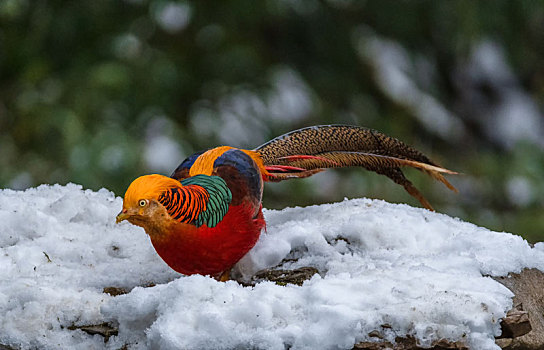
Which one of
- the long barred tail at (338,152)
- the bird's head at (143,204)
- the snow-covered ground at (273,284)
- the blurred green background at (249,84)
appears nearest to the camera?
the snow-covered ground at (273,284)

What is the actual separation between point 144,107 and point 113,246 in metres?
1.65

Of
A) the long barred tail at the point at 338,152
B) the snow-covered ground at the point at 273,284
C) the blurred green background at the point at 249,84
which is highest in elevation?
the blurred green background at the point at 249,84

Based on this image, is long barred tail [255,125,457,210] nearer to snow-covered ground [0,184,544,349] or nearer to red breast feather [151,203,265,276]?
snow-covered ground [0,184,544,349]

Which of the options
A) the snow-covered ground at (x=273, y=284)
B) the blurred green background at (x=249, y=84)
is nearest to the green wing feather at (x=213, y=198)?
the snow-covered ground at (x=273, y=284)

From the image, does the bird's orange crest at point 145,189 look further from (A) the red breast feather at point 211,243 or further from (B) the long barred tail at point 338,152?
(B) the long barred tail at point 338,152

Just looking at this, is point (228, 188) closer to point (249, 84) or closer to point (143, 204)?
point (143, 204)

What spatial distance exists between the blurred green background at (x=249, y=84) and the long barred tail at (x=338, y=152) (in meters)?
1.36

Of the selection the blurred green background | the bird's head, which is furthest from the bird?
the blurred green background

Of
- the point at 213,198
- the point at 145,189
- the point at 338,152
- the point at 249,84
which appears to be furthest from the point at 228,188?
the point at 249,84

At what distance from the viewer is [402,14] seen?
3.65 m

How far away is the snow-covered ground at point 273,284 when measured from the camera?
3.92ft

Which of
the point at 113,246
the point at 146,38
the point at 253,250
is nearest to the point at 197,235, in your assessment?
the point at 253,250

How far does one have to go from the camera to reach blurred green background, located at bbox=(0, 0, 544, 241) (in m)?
3.17

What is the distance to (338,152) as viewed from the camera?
6.35 ft
